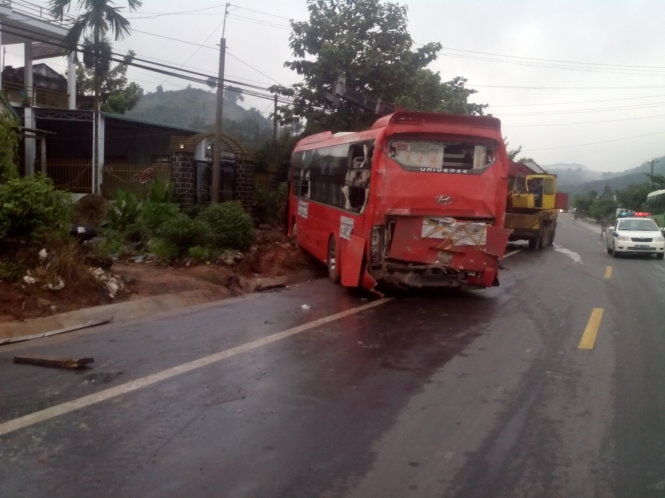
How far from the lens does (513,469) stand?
467 cm

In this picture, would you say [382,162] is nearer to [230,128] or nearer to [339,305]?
[339,305]

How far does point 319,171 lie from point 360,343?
26.6 feet

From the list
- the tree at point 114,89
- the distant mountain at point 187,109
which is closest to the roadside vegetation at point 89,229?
the tree at point 114,89

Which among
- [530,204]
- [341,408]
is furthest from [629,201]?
[341,408]

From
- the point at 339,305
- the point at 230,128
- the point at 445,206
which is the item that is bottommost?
the point at 339,305

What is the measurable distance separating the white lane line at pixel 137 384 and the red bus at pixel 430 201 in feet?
8.51

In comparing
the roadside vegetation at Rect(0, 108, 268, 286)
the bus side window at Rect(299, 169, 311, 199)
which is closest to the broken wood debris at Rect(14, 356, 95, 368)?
the roadside vegetation at Rect(0, 108, 268, 286)

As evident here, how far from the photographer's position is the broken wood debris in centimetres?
726

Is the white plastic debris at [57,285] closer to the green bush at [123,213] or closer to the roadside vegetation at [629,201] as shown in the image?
the green bush at [123,213]

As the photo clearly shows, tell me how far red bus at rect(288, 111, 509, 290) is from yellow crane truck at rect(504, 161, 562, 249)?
591 inches

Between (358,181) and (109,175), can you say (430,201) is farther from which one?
(109,175)

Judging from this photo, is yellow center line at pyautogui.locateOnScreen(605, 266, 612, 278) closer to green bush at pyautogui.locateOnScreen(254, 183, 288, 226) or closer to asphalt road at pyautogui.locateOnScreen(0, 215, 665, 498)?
asphalt road at pyautogui.locateOnScreen(0, 215, 665, 498)

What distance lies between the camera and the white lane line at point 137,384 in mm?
5520

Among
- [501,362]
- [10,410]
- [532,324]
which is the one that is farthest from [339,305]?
[10,410]
